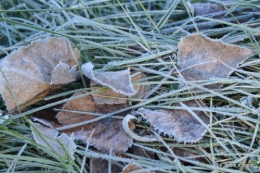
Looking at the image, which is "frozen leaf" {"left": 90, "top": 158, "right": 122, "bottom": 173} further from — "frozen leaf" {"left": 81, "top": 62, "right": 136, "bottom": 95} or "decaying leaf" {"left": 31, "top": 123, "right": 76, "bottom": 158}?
"frozen leaf" {"left": 81, "top": 62, "right": 136, "bottom": 95}

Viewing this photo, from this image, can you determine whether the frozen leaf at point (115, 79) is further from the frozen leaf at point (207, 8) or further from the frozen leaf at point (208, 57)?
the frozen leaf at point (207, 8)

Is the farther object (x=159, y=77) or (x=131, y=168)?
(x=159, y=77)

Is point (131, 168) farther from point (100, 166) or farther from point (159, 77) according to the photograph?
point (159, 77)

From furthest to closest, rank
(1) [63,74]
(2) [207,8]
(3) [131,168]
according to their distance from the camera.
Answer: (2) [207,8], (1) [63,74], (3) [131,168]

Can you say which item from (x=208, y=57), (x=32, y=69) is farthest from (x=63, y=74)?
(x=208, y=57)

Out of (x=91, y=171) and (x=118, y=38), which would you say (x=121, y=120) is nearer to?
(x=91, y=171)

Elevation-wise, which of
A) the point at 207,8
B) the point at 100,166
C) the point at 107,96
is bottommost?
the point at 100,166

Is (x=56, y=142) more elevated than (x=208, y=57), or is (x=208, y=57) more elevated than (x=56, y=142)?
(x=208, y=57)

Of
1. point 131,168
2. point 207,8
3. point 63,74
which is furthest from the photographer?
point 207,8
